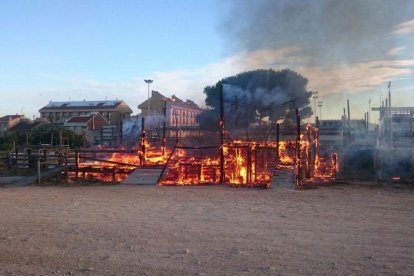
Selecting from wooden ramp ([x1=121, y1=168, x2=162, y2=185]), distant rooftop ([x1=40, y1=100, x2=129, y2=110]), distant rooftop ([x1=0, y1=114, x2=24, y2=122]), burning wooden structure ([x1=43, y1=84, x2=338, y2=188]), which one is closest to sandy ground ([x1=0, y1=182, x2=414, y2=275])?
wooden ramp ([x1=121, y1=168, x2=162, y2=185])

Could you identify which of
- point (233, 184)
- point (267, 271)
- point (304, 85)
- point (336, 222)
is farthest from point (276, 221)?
point (304, 85)

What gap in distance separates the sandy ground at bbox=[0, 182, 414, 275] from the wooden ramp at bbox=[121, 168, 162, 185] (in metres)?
4.30

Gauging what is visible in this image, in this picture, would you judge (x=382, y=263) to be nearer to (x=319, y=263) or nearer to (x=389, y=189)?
(x=319, y=263)

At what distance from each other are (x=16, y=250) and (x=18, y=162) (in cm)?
2487

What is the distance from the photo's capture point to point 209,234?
995cm

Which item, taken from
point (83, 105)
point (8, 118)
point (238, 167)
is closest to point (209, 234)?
point (238, 167)

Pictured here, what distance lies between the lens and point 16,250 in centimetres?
871

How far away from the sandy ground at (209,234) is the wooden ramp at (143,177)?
4.30 meters

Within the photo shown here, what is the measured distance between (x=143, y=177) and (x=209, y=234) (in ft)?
39.2

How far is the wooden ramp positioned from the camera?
21.0 meters

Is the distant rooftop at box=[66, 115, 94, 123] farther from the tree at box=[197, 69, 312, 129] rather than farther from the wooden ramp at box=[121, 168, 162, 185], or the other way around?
the wooden ramp at box=[121, 168, 162, 185]

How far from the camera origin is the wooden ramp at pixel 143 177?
2097 cm

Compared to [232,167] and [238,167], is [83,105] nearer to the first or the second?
[232,167]

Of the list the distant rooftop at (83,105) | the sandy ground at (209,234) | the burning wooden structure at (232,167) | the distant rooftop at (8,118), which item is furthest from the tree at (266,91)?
the distant rooftop at (8,118)
